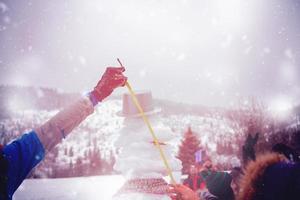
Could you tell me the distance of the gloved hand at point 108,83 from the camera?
6.84 ft

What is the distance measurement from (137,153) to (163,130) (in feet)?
1.54

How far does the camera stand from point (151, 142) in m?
3.90

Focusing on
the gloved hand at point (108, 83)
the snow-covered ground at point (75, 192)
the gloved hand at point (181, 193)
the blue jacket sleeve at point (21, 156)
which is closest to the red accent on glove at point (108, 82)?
the gloved hand at point (108, 83)

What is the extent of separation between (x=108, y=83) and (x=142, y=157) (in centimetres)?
178

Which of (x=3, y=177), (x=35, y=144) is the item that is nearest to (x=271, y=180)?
(x=35, y=144)

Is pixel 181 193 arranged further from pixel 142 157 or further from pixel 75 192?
pixel 75 192

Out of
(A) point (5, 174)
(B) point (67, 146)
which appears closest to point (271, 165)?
(A) point (5, 174)

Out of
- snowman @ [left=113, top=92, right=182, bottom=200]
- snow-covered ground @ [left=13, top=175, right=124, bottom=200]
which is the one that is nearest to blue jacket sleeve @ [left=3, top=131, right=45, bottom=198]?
snowman @ [left=113, top=92, right=182, bottom=200]

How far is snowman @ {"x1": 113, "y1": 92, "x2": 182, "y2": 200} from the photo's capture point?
3.29m

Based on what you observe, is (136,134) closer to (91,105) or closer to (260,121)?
(91,105)

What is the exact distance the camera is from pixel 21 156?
5.36 feet

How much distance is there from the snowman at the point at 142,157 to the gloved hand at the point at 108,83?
147 centimetres

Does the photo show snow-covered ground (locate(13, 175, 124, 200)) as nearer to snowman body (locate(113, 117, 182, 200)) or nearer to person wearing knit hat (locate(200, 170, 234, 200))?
person wearing knit hat (locate(200, 170, 234, 200))

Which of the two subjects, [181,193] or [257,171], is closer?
[257,171]
